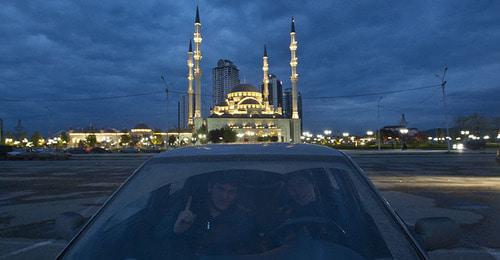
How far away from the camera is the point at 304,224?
252 centimetres

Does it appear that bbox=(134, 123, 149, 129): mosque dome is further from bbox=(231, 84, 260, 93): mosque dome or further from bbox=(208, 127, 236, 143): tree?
bbox=(208, 127, 236, 143): tree

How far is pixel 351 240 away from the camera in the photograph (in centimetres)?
234

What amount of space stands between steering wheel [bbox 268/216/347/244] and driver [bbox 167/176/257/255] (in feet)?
0.41

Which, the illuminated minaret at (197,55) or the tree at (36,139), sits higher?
the illuminated minaret at (197,55)

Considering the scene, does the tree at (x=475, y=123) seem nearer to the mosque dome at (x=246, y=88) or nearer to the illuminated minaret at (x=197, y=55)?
the mosque dome at (x=246, y=88)

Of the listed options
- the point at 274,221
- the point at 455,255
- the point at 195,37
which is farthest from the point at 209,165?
the point at 195,37

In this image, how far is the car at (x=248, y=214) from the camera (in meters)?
2.22

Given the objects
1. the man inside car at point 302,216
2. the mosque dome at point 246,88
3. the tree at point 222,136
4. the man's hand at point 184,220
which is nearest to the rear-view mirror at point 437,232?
the man inside car at point 302,216

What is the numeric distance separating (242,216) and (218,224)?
16cm

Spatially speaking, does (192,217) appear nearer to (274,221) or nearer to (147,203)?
(147,203)

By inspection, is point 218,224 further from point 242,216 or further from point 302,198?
point 302,198

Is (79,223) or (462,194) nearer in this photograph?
(79,223)

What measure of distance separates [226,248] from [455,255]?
5.44 metres

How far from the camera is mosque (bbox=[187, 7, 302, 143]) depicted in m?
116
